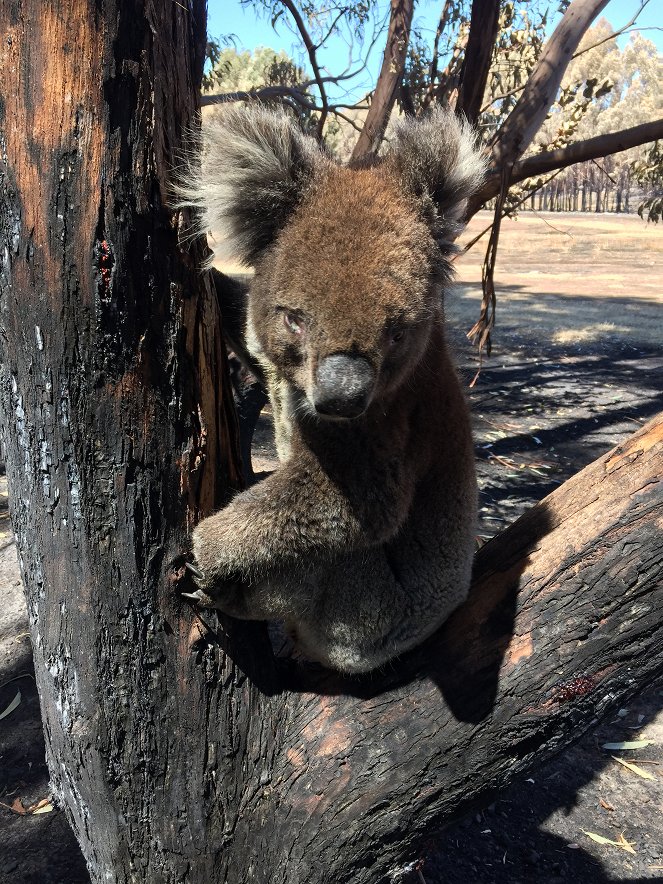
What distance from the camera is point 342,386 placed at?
1770 millimetres

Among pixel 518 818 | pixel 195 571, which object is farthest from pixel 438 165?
pixel 518 818

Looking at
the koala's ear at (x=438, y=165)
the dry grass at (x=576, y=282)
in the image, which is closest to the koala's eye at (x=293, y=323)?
the dry grass at (x=576, y=282)

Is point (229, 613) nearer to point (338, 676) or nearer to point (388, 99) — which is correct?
point (338, 676)

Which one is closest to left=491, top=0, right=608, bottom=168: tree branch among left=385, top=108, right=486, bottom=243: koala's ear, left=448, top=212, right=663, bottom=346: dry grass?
left=448, top=212, right=663, bottom=346: dry grass

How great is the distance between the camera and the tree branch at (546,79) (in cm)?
434

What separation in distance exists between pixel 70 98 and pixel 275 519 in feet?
4.02

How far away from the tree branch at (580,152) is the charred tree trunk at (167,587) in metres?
2.49

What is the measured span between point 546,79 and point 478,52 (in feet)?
1.83

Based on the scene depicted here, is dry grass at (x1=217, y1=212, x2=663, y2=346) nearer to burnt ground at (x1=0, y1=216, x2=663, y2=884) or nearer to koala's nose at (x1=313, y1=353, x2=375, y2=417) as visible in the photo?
burnt ground at (x1=0, y1=216, x2=663, y2=884)

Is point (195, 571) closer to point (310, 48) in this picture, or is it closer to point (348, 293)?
point (348, 293)

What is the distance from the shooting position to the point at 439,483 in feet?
8.62

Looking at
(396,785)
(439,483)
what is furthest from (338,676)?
(439,483)

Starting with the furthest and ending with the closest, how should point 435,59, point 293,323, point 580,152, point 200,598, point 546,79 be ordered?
1. point 435,59
2. point 546,79
3. point 580,152
4. point 293,323
5. point 200,598

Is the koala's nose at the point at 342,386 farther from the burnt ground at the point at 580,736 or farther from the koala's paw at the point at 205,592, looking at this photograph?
the burnt ground at the point at 580,736
